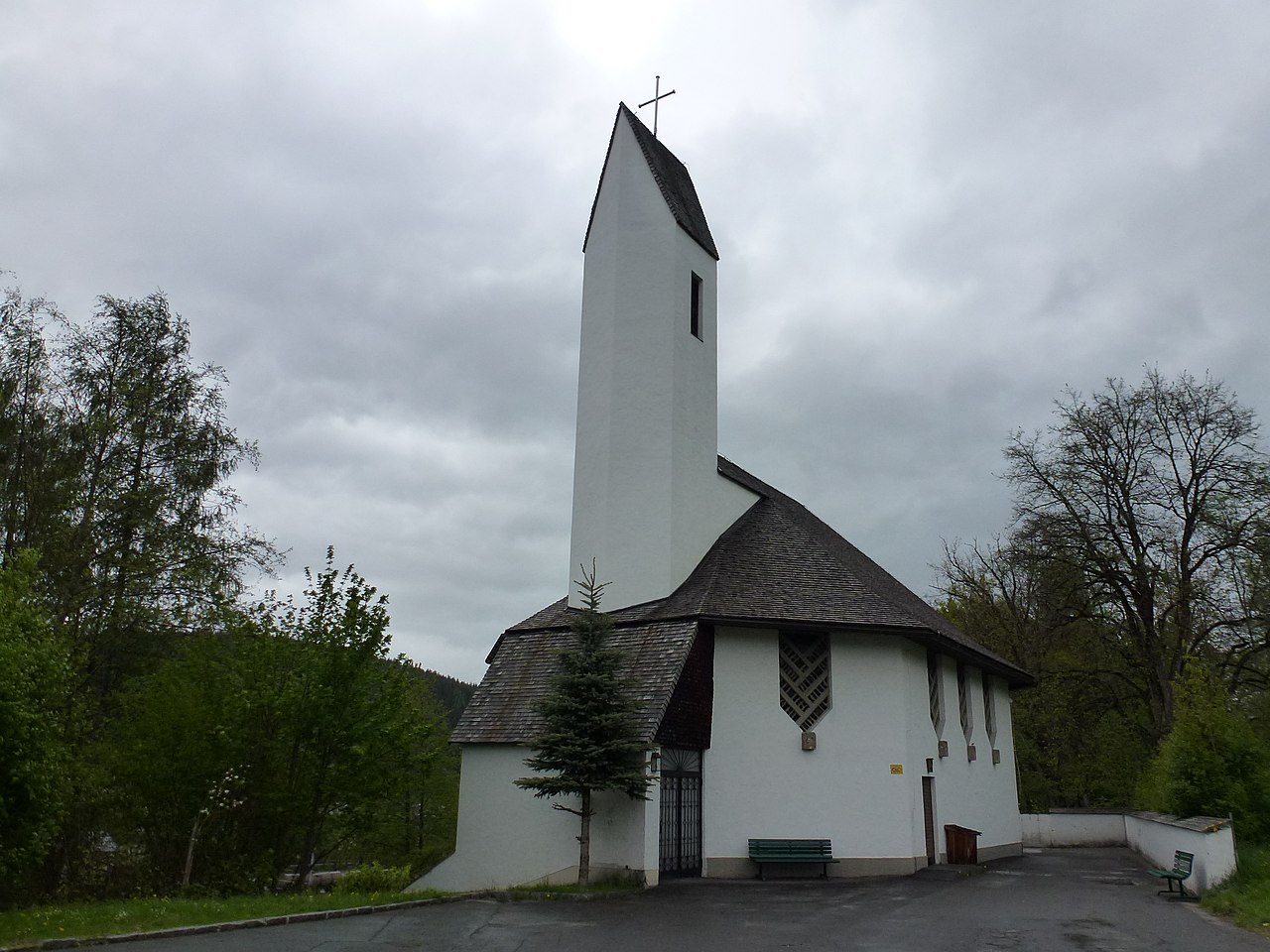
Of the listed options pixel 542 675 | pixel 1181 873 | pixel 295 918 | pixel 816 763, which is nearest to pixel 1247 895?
pixel 1181 873

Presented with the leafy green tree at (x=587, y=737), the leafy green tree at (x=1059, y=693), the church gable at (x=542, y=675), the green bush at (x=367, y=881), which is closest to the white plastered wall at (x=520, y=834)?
the church gable at (x=542, y=675)

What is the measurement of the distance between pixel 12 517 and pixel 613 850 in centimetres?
1396

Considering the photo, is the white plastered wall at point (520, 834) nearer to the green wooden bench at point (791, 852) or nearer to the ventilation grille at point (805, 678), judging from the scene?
the green wooden bench at point (791, 852)

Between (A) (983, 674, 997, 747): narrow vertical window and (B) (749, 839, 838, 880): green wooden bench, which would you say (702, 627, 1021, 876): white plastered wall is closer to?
(B) (749, 839, 838, 880): green wooden bench

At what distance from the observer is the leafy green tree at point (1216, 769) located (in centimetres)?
1714

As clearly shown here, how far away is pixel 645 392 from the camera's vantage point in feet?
70.9

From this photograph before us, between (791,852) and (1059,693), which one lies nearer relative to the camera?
(791,852)

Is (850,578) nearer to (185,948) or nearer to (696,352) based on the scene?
(696,352)

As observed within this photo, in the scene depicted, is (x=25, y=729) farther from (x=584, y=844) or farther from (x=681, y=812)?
(x=681, y=812)

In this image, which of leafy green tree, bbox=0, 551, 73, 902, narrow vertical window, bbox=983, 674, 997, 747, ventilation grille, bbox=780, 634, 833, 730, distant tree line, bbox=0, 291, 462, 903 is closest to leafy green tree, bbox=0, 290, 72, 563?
distant tree line, bbox=0, 291, 462, 903

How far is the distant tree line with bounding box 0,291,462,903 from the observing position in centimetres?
1501

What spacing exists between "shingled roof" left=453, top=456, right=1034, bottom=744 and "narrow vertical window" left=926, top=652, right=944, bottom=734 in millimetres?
403

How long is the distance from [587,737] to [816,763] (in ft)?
17.3

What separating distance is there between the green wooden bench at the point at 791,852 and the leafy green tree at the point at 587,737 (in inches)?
121
